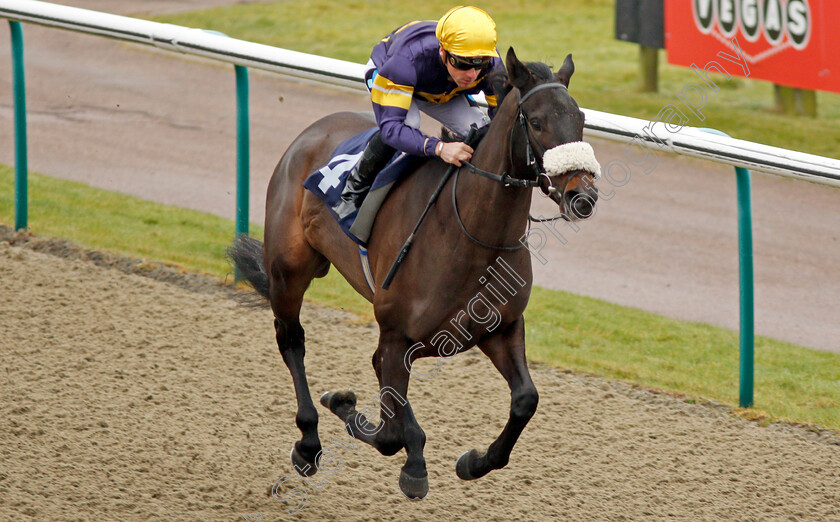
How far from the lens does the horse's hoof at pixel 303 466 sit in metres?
4.62

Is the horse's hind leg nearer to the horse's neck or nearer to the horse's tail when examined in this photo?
the horse's tail

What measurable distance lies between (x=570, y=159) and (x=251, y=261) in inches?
95.0

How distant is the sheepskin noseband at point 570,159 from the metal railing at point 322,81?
1.92 m

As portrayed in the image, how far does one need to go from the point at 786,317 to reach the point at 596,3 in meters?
11.5

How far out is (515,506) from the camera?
14.5ft

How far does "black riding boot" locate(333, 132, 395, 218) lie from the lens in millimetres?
4281

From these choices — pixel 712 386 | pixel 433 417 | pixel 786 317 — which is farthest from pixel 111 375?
pixel 786 317

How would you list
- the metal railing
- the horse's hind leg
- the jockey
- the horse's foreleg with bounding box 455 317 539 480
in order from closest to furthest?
the jockey, the horse's foreleg with bounding box 455 317 539 480, the horse's hind leg, the metal railing

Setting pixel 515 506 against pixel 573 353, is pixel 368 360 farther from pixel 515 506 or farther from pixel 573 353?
pixel 515 506

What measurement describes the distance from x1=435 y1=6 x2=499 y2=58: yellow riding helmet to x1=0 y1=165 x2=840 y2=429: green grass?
248 cm

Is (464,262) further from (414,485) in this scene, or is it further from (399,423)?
(414,485)

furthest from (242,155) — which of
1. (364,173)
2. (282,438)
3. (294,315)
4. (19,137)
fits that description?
(364,173)

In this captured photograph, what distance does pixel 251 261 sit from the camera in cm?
530

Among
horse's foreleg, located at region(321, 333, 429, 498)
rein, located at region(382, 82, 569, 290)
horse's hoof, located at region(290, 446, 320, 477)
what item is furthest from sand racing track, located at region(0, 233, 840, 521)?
rein, located at region(382, 82, 569, 290)
